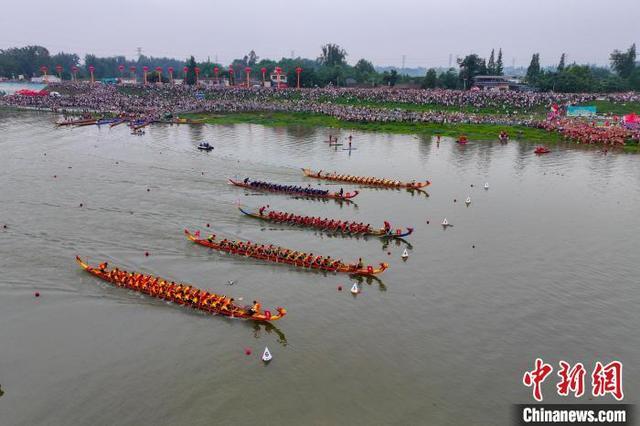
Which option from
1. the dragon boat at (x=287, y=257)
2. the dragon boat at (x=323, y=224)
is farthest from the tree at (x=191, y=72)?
the dragon boat at (x=287, y=257)

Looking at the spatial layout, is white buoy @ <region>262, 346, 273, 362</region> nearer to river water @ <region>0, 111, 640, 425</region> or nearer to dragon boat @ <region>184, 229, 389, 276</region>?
river water @ <region>0, 111, 640, 425</region>

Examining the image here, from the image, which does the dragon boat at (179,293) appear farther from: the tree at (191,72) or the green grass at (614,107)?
the tree at (191,72)

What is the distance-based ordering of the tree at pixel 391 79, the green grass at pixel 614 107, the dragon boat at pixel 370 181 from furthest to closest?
A: the tree at pixel 391 79 < the green grass at pixel 614 107 < the dragon boat at pixel 370 181

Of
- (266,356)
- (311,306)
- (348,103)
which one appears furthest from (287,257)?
(348,103)

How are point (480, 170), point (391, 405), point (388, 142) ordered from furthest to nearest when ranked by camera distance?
point (388, 142) → point (480, 170) → point (391, 405)

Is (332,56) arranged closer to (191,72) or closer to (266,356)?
(191,72)

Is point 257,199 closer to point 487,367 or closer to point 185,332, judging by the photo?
point 185,332

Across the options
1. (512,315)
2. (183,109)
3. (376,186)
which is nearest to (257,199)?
(376,186)
